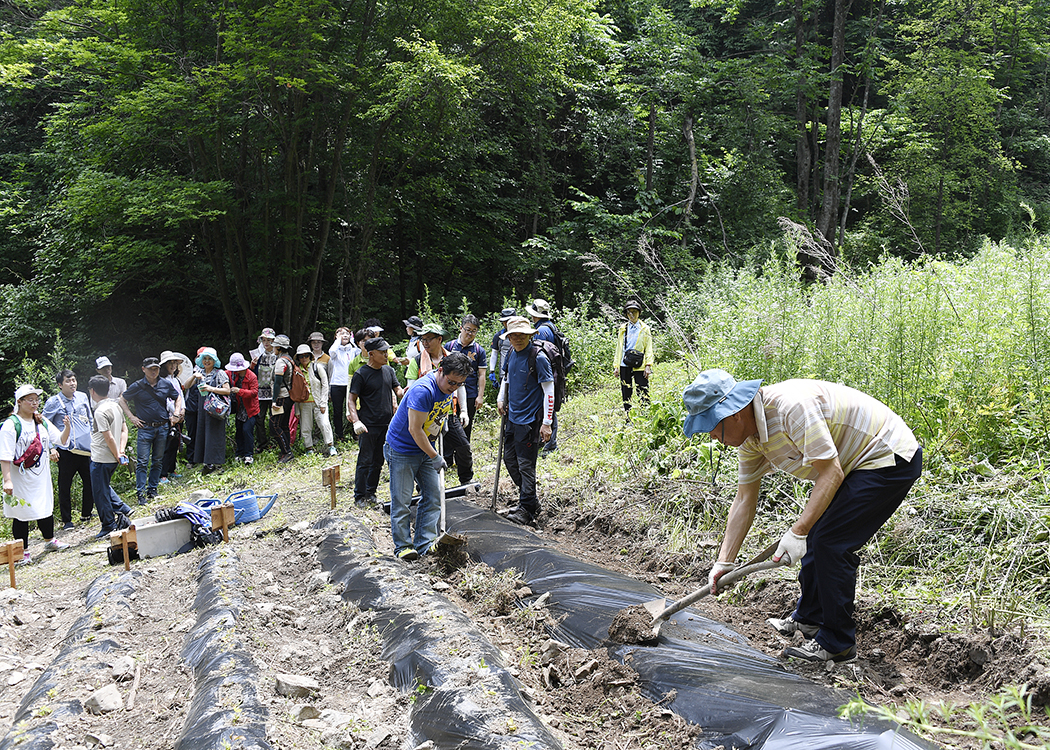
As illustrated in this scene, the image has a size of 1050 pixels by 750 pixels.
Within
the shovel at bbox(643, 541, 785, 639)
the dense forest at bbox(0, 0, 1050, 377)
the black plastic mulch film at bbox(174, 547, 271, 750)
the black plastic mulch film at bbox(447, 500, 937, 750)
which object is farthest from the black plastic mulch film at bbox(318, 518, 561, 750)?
the dense forest at bbox(0, 0, 1050, 377)

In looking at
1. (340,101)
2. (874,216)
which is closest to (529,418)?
(340,101)

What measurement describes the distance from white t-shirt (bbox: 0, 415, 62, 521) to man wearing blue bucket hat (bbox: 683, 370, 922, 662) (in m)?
6.93

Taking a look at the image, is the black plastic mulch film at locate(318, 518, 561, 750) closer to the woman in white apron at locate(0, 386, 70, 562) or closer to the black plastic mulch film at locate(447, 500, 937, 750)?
the black plastic mulch film at locate(447, 500, 937, 750)

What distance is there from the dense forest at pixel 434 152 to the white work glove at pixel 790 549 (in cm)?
748

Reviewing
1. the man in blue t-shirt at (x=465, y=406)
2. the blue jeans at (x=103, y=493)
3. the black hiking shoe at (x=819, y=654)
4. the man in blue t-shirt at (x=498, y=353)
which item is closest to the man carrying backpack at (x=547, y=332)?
the man in blue t-shirt at (x=498, y=353)

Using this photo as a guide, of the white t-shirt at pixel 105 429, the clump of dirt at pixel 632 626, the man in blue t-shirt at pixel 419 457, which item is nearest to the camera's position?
the clump of dirt at pixel 632 626

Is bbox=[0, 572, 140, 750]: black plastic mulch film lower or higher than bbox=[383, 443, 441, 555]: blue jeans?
lower

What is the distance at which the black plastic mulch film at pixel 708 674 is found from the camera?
257cm

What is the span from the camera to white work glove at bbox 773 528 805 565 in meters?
3.07

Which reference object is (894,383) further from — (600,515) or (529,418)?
(529,418)

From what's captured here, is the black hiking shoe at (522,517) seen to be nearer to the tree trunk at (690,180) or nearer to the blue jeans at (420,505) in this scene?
the blue jeans at (420,505)

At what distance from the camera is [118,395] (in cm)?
845

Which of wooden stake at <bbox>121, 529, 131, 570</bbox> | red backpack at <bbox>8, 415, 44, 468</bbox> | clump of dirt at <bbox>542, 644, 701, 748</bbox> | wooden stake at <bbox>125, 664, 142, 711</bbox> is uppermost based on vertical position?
red backpack at <bbox>8, 415, 44, 468</bbox>

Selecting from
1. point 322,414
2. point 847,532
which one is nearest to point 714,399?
point 847,532
